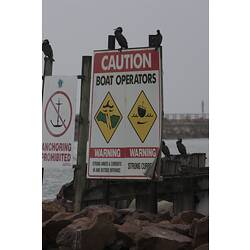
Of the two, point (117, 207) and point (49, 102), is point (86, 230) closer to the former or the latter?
point (117, 207)

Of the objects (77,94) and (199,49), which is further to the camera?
(77,94)

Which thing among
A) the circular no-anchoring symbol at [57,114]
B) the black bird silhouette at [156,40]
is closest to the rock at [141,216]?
the circular no-anchoring symbol at [57,114]

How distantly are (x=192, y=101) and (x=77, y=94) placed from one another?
705 mm

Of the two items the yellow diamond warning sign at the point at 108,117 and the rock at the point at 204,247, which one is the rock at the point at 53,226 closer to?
the yellow diamond warning sign at the point at 108,117

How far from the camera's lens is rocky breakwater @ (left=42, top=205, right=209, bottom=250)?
350cm

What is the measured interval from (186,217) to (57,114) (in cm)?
91

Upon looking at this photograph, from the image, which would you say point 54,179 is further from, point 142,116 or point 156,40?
point 156,40

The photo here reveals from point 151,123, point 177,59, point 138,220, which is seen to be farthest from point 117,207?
point 177,59

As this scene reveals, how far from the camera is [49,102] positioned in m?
4.06

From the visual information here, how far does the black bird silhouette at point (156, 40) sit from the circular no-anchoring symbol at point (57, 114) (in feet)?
1.98

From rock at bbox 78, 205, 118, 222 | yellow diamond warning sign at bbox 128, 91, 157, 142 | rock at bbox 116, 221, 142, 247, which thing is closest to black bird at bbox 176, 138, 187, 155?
yellow diamond warning sign at bbox 128, 91, 157, 142

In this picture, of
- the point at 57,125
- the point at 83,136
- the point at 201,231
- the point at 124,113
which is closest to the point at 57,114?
the point at 57,125

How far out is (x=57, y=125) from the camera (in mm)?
4047

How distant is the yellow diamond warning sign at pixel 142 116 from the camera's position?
3.68 meters
